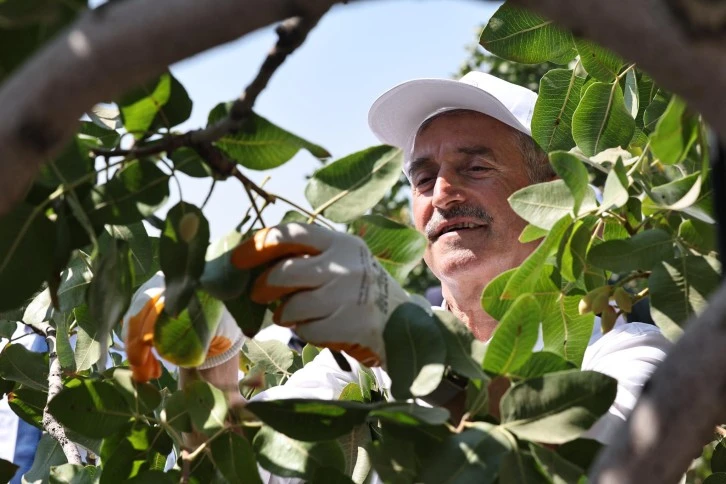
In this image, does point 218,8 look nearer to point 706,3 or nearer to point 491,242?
point 706,3

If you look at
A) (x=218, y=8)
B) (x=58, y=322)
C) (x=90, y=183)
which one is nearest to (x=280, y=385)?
(x=58, y=322)

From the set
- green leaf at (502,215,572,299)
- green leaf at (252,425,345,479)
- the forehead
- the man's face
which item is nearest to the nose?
the man's face

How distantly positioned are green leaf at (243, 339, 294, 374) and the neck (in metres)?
0.55

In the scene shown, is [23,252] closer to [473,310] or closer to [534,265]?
[534,265]

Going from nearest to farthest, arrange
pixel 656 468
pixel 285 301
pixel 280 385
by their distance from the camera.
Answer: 1. pixel 656 468
2. pixel 285 301
3. pixel 280 385

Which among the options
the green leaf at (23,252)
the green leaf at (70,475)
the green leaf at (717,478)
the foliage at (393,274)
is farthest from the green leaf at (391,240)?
the green leaf at (717,478)

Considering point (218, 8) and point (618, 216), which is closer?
point (218, 8)

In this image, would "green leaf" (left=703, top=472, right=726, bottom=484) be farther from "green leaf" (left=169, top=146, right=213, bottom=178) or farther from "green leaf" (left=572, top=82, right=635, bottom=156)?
"green leaf" (left=169, top=146, right=213, bottom=178)

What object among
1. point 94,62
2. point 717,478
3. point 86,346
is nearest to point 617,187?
point 717,478

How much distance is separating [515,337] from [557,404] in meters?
0.09

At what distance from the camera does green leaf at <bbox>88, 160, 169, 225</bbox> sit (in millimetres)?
1193

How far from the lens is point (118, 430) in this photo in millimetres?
1412

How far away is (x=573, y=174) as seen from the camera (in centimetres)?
138

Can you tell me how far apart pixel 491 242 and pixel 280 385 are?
2.45 ft
